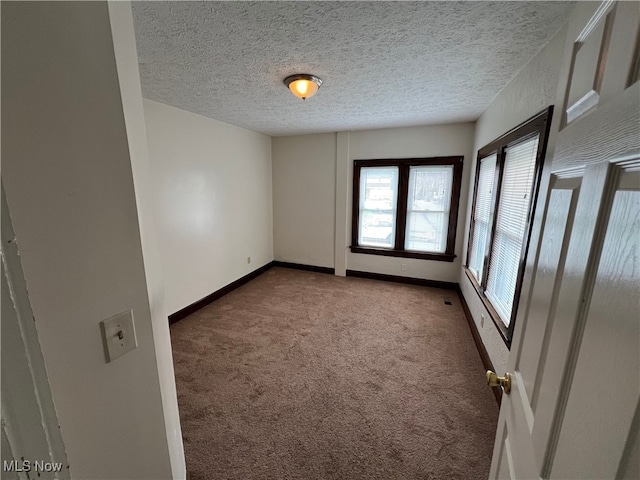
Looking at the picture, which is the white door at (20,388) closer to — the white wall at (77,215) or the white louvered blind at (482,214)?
the white wall at (77,215)

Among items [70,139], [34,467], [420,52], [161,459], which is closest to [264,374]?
[161,459]

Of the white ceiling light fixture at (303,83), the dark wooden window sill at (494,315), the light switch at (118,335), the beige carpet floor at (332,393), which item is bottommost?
the beige carpet floor at (332,393)

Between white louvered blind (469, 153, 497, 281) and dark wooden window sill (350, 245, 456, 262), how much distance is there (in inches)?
20.4

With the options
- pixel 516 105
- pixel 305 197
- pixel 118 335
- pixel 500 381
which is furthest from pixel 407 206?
pixel 118 335

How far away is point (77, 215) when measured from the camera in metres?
0.57

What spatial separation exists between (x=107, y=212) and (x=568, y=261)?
1059 mm

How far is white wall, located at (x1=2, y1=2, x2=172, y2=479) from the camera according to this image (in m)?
0.48

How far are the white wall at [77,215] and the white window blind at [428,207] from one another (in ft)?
12.0

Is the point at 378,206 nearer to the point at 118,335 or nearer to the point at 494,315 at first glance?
the point at 494,315

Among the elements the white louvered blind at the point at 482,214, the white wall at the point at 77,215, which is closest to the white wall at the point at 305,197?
the white louvered blind at the point at 482,214

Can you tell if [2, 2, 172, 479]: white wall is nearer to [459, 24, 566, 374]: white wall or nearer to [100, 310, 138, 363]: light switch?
[100, 310, 138, 363]: light switch

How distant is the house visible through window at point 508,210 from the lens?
1594mm

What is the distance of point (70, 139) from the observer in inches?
21.6

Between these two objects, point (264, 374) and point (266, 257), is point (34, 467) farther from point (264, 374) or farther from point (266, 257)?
point (266, 257)
